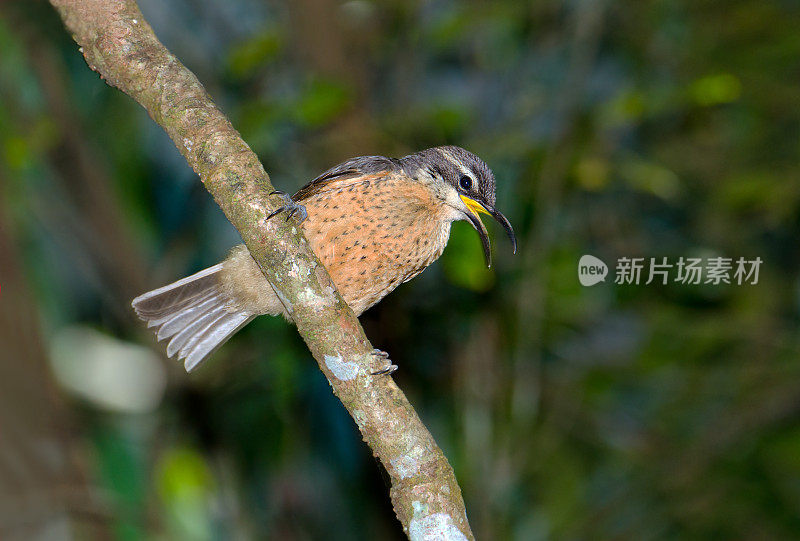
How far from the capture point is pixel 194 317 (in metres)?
2.77

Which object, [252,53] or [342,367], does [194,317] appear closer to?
[252,53]

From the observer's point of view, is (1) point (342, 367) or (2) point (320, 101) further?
(2) point (320, 101)

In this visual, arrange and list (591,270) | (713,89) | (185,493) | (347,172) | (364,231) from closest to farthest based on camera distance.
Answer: (364,231) → (347,172) → (713,89) → (185,493) → (591,270)

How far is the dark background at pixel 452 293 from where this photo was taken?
11.2ft

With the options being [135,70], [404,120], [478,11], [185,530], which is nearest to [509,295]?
[404,120]

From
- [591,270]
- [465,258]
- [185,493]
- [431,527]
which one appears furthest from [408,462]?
[591,270]

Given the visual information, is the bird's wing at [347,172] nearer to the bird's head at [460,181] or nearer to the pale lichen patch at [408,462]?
the bird's head at [460,181]

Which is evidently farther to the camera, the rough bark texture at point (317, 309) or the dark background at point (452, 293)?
the dark background at point (452, 293)

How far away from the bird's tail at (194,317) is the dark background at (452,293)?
0.78 metres

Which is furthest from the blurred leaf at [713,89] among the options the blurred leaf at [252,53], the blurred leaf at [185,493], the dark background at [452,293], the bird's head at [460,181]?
the blurred leaf at [185,493]

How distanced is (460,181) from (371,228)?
0.31 metres

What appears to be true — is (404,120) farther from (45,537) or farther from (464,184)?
(45,537)

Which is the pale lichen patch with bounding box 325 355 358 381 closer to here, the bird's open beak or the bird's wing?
the bird's open beak

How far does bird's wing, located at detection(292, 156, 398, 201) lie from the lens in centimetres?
257
